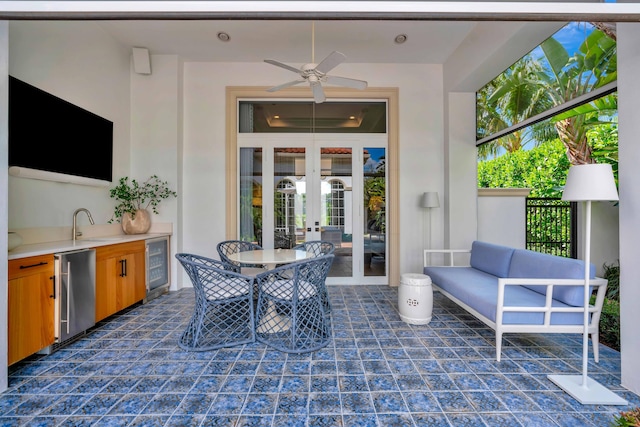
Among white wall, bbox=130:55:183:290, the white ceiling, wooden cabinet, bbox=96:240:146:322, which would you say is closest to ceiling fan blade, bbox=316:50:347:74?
the white ceiling

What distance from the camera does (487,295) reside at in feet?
8.96

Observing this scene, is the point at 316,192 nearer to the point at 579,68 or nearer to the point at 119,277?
the point at 119,277

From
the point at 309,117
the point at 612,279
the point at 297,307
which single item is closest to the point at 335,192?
the point at 309,117

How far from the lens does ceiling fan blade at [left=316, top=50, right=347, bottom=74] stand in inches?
101

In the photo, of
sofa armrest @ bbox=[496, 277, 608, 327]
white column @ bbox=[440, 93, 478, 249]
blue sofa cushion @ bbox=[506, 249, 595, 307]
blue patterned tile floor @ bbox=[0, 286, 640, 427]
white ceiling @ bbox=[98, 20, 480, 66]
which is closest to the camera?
blue patterned tile floor @ bbox=[0, 286, 640, 427]

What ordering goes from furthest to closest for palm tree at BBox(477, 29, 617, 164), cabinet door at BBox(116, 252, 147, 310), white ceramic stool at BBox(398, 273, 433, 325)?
cabinet door at BBox(116, 252, 147, 310) → white ceramic stool at BBox(398, 273, 433, 325) → palm tree at BBox(477, 29, 617, 164)

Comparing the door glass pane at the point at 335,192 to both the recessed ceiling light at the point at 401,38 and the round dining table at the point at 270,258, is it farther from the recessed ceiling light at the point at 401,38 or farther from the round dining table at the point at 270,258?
the recessed ceiling light at the point at 401,38

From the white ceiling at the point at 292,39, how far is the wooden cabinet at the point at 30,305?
3235 mm

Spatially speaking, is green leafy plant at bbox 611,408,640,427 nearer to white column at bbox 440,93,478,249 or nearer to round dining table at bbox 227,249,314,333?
round dining table at bbox 227,249,314,333

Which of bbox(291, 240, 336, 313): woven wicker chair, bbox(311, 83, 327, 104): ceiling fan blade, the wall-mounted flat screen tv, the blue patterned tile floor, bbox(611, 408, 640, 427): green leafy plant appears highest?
bbox(311, 83, 327, 104): ceiling fan blade

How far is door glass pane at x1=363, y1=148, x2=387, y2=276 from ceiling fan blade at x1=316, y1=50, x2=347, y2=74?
218 centimetres

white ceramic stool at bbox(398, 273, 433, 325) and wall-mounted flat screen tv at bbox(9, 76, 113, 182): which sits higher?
wall-mounted flat screen tv at bbox(9, 76, 113, 182)

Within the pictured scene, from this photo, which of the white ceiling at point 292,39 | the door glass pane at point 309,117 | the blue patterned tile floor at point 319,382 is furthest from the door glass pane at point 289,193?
the blue patterned tile floor at point 319,382

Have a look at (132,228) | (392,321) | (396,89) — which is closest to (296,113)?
(396,89)
